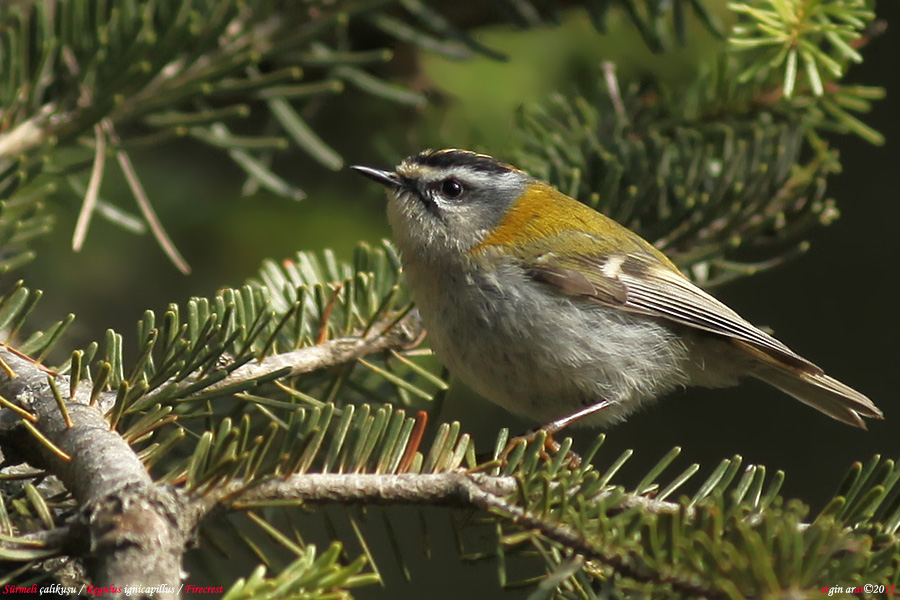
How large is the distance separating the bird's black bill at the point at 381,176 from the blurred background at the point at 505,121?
35 cm

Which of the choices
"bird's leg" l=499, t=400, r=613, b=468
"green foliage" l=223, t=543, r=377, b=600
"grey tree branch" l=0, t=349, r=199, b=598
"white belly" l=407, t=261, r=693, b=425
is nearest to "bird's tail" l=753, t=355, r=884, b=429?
"white belly" l=407, t=261, r=693, b=425

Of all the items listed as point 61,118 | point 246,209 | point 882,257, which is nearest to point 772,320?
point 882,257

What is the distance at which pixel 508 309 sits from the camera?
227cm

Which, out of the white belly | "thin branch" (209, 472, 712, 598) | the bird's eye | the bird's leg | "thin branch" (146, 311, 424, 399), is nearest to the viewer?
"thin branch" (209, 472, 712, 598)

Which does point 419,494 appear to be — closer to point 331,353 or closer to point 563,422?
point 331,353

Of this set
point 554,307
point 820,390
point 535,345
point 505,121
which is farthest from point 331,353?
point 820,390

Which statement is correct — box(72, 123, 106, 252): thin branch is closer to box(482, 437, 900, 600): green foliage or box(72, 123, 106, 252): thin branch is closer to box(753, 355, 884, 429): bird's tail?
box(482, 437, 900, 600): green foliage

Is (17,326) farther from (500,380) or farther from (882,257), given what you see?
(882,257)

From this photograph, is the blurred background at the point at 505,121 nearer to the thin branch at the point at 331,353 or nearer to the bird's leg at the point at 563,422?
the thin branch at the point at 331,353

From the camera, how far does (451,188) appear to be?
8.65 ft

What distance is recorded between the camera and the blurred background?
3.05 metres

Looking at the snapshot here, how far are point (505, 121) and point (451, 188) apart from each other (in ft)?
1.27

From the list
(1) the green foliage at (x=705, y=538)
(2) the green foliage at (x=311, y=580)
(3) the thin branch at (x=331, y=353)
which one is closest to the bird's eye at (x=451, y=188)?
(3) the thin branch at (x=331, y=353)

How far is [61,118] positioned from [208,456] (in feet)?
4.01
